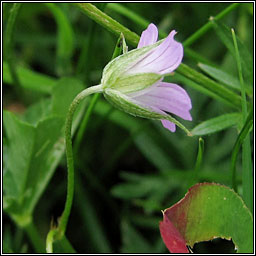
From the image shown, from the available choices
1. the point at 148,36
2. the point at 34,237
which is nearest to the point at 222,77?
the point at 148,36

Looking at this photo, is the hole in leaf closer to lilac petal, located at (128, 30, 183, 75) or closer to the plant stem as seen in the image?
the plant stem

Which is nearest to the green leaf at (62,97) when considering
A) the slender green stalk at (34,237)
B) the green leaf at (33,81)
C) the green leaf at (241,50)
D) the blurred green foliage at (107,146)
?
the blurred green foliage at (107,146)

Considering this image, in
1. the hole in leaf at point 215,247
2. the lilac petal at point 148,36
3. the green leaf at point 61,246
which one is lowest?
the hole in leaf at point 215,247

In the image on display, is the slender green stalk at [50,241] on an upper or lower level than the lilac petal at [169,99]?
lower

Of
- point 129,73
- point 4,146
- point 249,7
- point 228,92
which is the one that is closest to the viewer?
point 129,73

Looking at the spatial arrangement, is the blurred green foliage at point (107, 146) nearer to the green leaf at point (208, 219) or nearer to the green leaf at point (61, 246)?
the green leaf at point (61, 246)

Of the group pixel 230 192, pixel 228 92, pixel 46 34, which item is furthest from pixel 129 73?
pixel 46 34

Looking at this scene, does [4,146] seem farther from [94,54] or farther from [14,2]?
[94,54]
